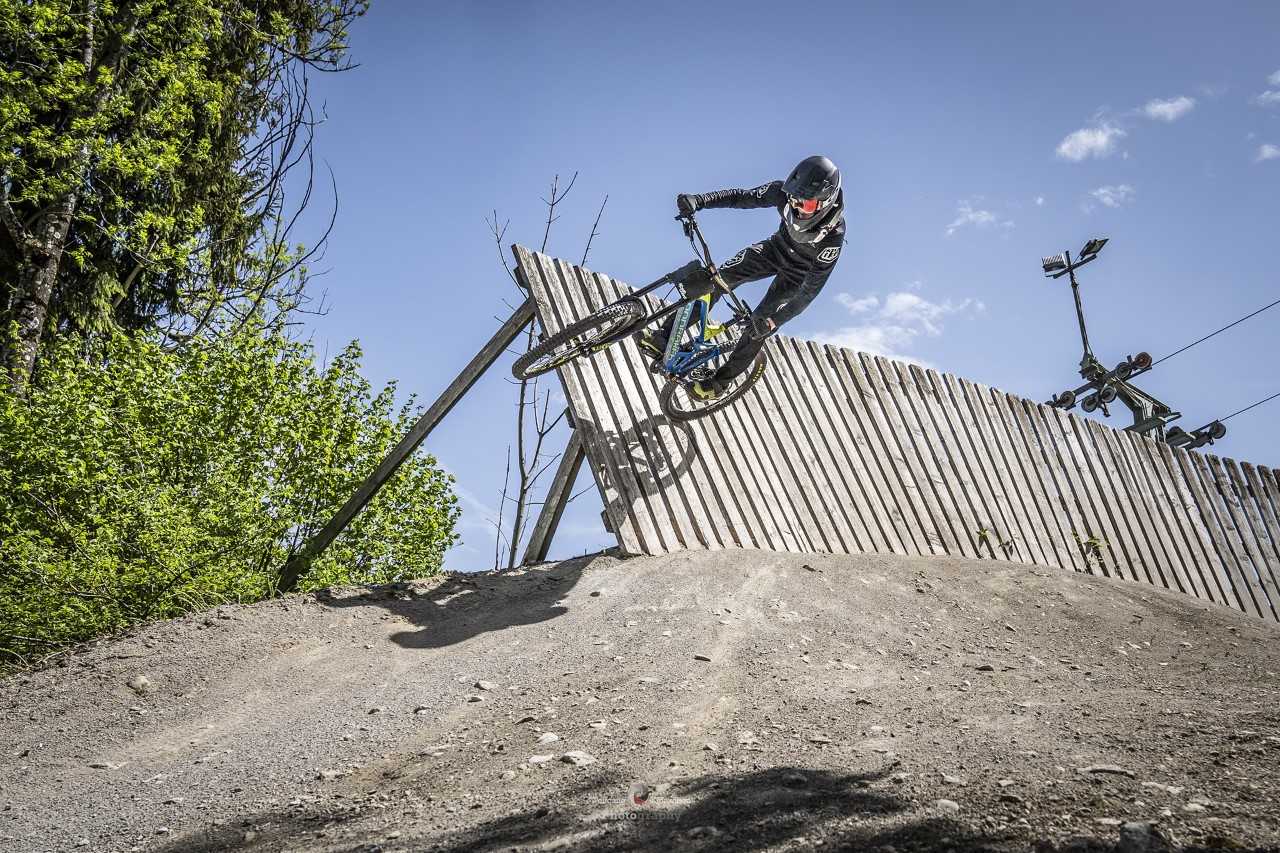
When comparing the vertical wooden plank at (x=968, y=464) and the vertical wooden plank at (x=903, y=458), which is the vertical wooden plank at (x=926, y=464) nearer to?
the vertical wooden plank at (x=903, y=458)

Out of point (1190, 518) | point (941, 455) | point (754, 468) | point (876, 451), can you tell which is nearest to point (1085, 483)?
point (1190, 518)

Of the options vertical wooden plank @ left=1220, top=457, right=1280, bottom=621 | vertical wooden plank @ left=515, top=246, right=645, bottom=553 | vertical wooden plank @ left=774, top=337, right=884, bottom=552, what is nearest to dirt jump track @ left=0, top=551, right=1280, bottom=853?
vertical wooden plank @ left=515, top=246, right=645, bottom=553

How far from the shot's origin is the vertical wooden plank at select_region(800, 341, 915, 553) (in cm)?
778

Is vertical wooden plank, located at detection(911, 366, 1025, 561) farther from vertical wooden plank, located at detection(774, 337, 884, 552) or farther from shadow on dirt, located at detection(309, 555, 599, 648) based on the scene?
shadow on dirt, located at detection(309, 555, 599, 648)

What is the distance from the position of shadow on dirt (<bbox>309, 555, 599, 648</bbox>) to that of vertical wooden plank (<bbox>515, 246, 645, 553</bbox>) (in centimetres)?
40

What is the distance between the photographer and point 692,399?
Result: 707cm

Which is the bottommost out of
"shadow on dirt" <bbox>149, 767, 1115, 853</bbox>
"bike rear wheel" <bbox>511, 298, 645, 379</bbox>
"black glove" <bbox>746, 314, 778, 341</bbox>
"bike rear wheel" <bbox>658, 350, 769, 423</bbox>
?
"shadow on dirt" <bbox>149, 767, 1115, 853</bbox>

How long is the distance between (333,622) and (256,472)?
10.7 feet

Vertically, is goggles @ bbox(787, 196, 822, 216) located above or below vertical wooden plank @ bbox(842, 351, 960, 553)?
above

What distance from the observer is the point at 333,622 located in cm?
580

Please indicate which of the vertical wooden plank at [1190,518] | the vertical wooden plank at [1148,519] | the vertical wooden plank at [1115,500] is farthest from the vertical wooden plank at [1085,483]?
the vertical wooden plank at [1190,518]

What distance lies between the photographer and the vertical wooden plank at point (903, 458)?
807cm

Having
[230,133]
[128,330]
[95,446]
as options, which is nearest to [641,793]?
[95,446]

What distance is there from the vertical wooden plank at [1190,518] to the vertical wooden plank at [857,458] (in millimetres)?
4096
